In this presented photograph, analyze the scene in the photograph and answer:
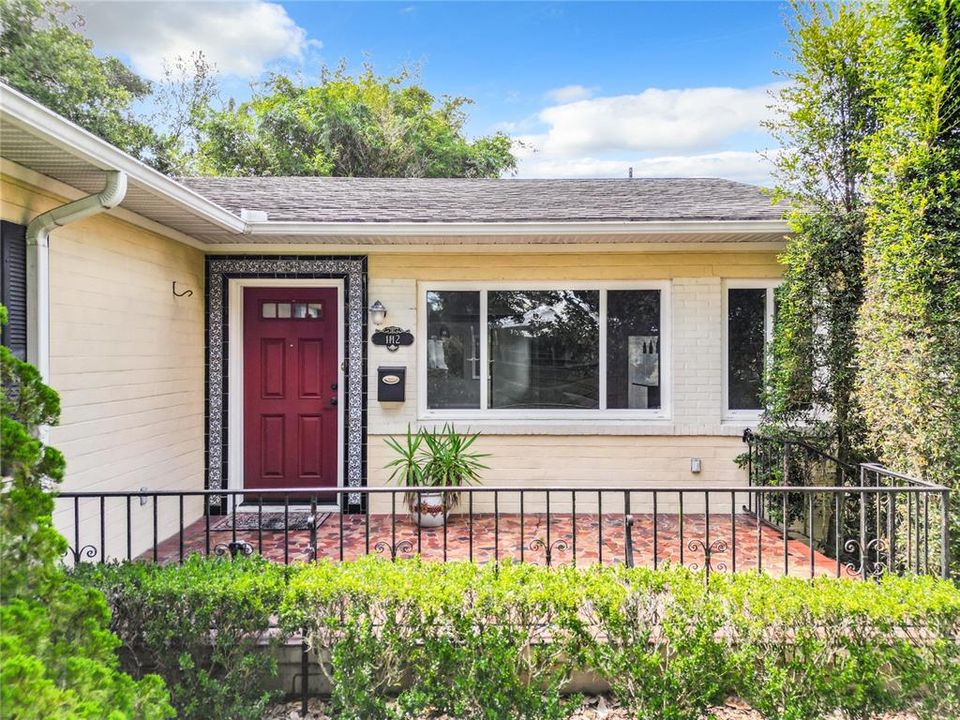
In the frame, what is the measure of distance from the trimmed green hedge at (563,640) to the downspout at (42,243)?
1.65 metres

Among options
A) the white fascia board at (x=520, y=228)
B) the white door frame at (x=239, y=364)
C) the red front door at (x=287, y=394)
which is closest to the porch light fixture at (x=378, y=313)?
the white door frame at (x=239, y=364)

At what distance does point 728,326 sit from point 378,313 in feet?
12.0

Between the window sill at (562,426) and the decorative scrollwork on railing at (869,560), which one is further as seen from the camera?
the window sill at (562,426)

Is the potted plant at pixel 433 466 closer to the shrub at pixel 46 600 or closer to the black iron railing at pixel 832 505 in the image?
the black iron railing at pixel 832 505

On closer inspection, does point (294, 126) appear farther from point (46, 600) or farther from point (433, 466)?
point (46, 600)

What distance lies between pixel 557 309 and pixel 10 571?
188 inches

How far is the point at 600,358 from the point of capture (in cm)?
579

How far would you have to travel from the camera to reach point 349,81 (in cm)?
1933

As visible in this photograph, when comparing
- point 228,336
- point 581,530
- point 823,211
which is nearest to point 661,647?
point 581,530

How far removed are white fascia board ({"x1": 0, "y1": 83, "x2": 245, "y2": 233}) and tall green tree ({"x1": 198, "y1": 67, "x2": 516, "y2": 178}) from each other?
44.3 feet

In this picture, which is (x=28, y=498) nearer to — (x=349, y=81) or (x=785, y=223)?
(x=785, y=223)

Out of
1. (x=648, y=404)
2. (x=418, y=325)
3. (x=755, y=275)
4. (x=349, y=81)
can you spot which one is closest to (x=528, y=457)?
(x=648, y=404)

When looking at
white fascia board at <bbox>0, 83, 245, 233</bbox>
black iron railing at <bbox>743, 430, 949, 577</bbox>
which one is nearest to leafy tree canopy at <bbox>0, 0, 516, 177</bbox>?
white fascia board at <bbox>0, 83, 245, 233</bbox>

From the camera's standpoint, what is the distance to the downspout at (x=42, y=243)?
3297mm
